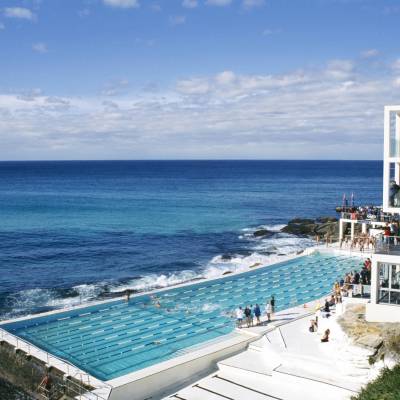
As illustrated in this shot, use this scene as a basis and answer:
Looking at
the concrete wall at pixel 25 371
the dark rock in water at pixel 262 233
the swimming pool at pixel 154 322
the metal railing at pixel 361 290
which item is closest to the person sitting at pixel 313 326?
the metal railing at pixel 361 290

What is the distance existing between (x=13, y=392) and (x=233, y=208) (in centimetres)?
6025

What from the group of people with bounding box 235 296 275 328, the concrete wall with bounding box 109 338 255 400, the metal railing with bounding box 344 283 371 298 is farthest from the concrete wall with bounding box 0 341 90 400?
the metal railing with bounding box 344 283 371 298

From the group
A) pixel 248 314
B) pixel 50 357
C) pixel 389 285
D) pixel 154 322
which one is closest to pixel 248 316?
pixel 248 314

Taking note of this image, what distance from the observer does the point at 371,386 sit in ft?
40.0

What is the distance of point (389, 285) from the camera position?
1723 centimetres

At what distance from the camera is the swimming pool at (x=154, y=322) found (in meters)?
17.9

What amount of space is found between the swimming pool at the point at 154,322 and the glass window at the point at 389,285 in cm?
640

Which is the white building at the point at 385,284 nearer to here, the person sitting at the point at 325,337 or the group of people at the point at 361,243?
the person sitting at the point at 325,337

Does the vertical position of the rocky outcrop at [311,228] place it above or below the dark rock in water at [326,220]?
below

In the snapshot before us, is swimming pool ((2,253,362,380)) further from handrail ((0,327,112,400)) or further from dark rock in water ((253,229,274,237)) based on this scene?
dark rock in water ((253,229,274,237))

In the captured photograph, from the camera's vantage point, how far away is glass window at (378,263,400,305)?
56.5ft

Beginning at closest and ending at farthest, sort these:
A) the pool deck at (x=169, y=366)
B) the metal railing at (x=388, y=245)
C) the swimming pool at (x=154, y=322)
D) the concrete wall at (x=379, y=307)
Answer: the pool deck at (x=169, y=366) → the concrete wall at (x=379, y=307) → the metal railing at (x=388, y=245) → the swimming pool at (x=154, y=322)

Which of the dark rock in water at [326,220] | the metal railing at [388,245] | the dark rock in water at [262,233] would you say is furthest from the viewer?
the dark rock in water at [326,220]

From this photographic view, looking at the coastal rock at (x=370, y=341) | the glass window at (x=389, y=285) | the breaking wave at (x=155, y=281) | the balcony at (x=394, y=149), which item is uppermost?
the balcony at (x=394, y=149)
